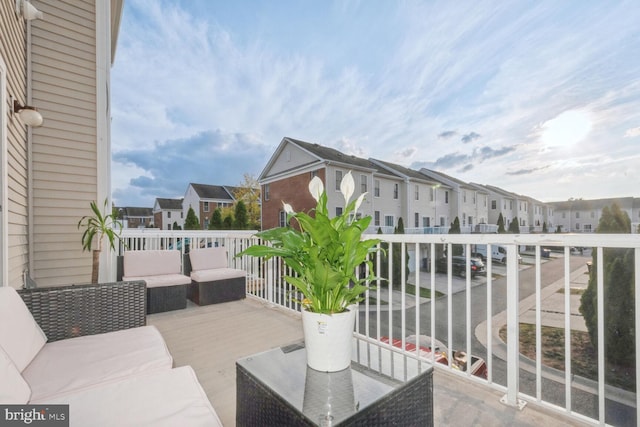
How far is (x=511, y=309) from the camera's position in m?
1.71

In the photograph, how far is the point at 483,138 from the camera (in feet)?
64.2

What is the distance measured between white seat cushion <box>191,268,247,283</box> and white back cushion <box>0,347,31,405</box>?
113 inches

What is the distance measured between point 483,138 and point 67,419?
893 inches

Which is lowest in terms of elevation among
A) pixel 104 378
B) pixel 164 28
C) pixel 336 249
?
pixel 104 378

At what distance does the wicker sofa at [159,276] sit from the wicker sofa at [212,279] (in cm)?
20

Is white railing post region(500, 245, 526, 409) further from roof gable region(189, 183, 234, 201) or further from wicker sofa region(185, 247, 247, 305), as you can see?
roof gable region(189, 183, 234, 201)

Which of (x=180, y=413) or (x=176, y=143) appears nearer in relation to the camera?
(x=180, y=413)

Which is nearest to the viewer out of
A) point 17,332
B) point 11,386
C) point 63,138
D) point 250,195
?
point 11,386

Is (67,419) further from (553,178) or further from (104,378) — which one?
(553,178)

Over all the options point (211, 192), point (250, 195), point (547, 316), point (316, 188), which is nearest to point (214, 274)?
point (316, 188)

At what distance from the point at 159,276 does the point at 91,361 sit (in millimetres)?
2567

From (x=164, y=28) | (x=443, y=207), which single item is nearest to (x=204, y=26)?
(x=164, y=28)

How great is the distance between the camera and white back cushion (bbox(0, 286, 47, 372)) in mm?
1305

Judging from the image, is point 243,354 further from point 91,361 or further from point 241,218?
point 241,218
